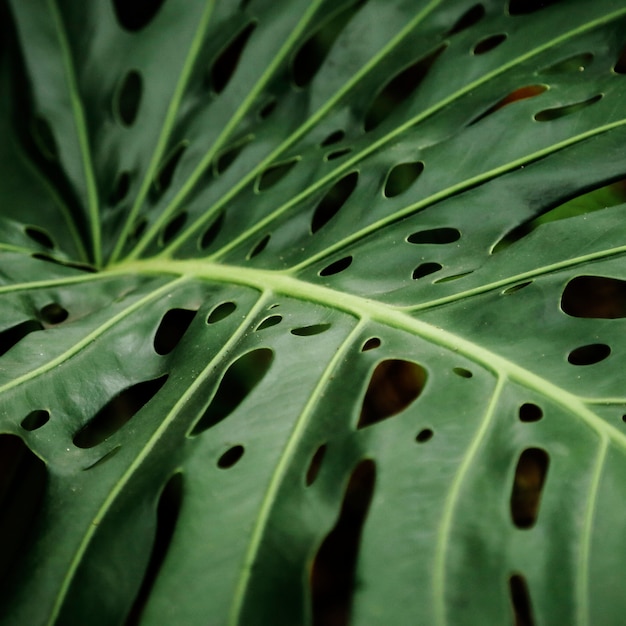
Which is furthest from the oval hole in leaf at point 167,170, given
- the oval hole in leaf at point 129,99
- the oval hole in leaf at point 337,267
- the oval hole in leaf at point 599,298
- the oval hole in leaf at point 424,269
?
the oval hole in leaf at point 599,298

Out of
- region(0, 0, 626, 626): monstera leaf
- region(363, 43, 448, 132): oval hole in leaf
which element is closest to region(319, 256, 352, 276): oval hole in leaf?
Result: region(0, 0, 626, 626): monstera leaf

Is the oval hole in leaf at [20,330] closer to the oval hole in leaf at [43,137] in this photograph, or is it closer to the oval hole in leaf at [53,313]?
the oval hole in leaf at [53,313]

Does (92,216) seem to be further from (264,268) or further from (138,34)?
(264,268)

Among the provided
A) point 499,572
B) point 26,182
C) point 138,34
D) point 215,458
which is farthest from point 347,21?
point 499,572

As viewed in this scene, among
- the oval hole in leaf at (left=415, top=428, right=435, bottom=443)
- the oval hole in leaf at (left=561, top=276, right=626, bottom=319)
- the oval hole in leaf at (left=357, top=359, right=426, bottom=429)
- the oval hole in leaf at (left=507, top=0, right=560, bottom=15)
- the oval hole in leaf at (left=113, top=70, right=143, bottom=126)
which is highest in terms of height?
the oval hole in leaf at (left=113, top=70, right=143, bottom=126)

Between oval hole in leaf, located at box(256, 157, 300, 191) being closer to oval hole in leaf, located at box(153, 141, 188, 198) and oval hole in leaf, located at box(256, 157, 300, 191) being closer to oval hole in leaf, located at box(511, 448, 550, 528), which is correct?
oval hole in leaf, located at box(153, 141, 188, 198)

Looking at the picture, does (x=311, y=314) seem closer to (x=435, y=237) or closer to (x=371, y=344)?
(x=371, y=344)

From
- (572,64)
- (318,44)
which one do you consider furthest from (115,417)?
(572,64)
